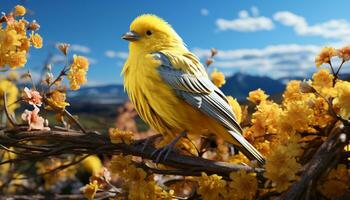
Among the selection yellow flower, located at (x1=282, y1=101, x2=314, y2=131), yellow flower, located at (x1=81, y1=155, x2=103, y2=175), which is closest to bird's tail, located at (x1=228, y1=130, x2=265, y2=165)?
yellow flower, located at (x1=282, y1=101, x2=314, y2=131)

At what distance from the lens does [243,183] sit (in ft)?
4.03

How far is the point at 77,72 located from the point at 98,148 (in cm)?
59

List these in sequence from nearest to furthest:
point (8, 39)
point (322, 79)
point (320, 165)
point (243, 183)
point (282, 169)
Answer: point (320, 165)
point (282, 169)
point (243, 183)
point (322, 79)
point (8, 39)

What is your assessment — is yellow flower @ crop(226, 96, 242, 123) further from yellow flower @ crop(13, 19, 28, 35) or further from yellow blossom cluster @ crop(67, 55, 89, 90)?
yellow flower @ crop(13, 19, 28, 35)

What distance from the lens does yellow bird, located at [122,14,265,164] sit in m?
1.73

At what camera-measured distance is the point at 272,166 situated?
3.77ft

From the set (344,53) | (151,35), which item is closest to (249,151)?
(344,53)

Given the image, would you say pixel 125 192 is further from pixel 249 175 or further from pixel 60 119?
pixel 249 175

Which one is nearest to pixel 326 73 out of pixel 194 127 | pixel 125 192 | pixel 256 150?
pixel 256 150

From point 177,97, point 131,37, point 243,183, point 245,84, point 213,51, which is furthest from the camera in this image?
point 245,84

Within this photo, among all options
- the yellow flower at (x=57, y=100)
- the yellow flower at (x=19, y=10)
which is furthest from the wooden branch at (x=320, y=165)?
the yellow flower at (x=19, y=10)

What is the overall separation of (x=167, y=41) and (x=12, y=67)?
76cm

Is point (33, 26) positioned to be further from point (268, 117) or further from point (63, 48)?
point (268, 117)

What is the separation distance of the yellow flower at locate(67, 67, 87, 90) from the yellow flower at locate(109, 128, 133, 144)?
1.52ft
